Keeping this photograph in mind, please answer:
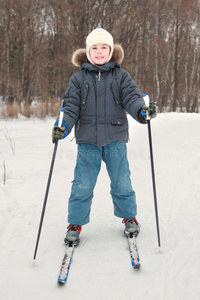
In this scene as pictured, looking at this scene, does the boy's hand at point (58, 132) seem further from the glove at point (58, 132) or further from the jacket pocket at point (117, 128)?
the jacket pocket at point (117, 128)

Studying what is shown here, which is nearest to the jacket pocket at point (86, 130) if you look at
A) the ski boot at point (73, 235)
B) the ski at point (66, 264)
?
the ski boot at point (73, 235)

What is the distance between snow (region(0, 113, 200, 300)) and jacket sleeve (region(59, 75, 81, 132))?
1.00m

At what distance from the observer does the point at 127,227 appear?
7.67 feet

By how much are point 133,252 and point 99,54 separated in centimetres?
162

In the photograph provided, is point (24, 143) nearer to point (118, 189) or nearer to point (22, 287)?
point (118, 189)

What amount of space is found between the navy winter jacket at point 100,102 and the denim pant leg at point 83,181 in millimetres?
98

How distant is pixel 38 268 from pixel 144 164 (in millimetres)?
2974

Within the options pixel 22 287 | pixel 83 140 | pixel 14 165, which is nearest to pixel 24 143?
pixel 14 165

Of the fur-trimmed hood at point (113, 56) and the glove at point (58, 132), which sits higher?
the fur-trimmed hood at point (113, 56)

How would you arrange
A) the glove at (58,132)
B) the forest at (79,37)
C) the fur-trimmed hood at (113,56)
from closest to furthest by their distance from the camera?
the glove at (58,132) → the fur-trimmed hood at (113,56) → the forest at (79,37)

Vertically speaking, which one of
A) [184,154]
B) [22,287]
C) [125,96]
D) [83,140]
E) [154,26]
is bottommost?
[22,287]

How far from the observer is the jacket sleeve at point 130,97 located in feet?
7.06

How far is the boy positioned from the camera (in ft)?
7.39

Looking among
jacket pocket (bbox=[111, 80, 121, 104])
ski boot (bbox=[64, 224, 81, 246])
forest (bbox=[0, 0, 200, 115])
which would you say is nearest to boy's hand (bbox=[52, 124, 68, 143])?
jacket pocket (bbox=[111, 80, 121, 104])
